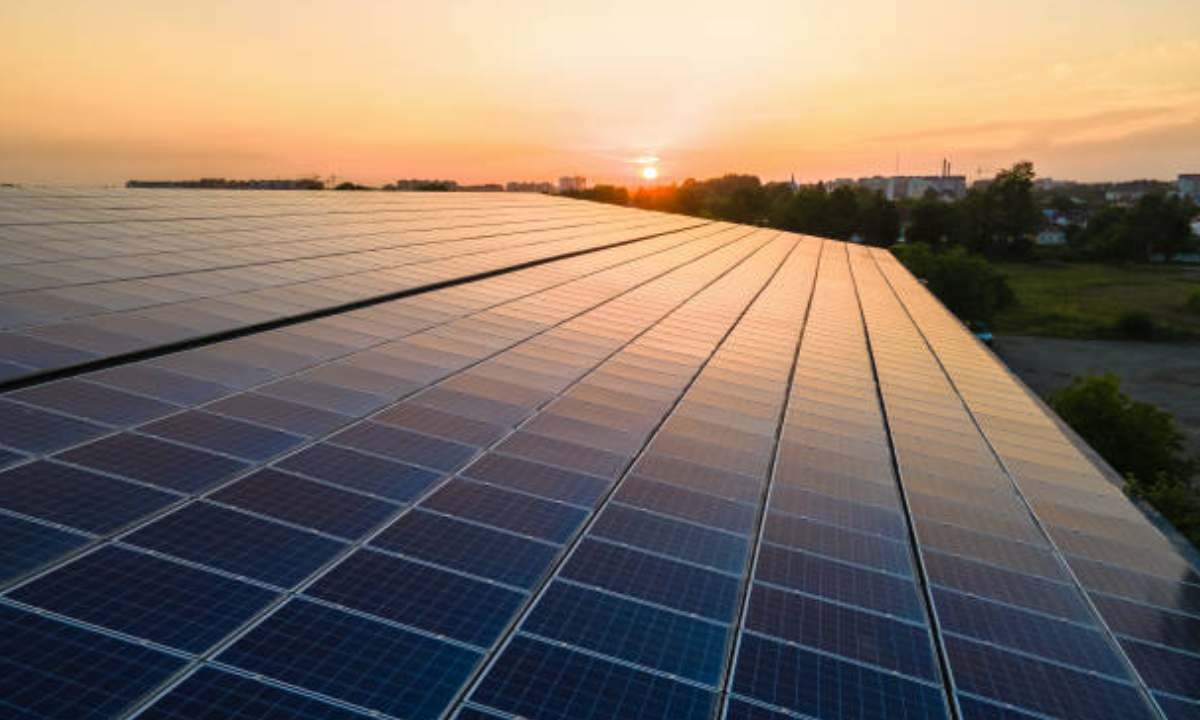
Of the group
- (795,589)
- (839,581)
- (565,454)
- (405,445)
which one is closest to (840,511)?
(839,581)

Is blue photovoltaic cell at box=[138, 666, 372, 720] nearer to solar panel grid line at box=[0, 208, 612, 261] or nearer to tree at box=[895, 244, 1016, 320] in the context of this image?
solar panel grid line at box=[0, 208, 612, 261]

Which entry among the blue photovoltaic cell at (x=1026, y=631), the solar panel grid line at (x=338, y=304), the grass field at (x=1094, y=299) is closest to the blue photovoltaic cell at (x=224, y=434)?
the solar panel grid line at (x=338, y=304)

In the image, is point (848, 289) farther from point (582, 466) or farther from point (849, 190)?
point (849, 190)

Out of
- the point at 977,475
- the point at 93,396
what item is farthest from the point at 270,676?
the point at 977,475

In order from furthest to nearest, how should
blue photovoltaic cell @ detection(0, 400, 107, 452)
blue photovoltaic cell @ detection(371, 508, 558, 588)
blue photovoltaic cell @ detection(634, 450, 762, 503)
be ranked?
1. blue photovoltaic cell @ detection(634, 450, 762, 503)
2. blue photovoltaic cell @ detection(0, 400, 107, 452)
3. blue photovoltaic cell @ detection(371, 508, 558, 588)

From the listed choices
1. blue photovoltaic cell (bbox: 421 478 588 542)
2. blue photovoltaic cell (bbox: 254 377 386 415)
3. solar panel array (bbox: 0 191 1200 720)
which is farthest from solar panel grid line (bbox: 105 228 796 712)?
blue photovoltaic cell (bbox: 254 377 386 415)

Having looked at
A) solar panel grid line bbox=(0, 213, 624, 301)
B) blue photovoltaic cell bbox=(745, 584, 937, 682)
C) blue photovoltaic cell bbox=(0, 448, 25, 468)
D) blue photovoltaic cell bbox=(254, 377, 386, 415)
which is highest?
solar panel grid line bbox=(0, 213, 624, 301)

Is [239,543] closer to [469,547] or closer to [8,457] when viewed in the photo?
[469,547]
